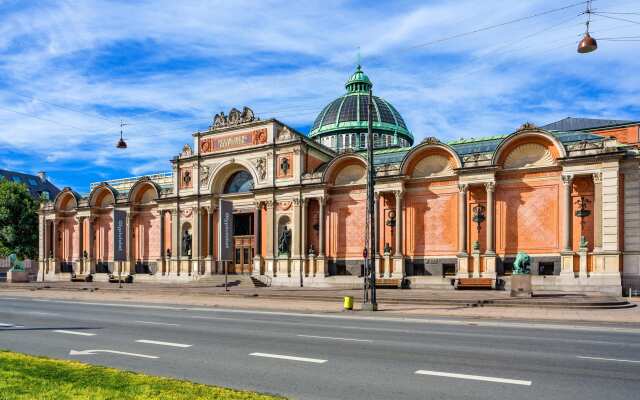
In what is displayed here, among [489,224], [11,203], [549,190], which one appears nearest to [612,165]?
[549,190]

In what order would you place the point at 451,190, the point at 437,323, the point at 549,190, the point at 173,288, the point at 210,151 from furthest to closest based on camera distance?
the point at 210,151
the point at 173,288
the point at 451,190
the point at 549,190
the point at 437,323

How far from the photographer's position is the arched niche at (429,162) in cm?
3921

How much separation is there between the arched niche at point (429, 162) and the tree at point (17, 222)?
52850mm

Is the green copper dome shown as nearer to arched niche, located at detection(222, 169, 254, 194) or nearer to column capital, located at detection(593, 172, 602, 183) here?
arched niche, located at detection(222, 169, 254, 194)

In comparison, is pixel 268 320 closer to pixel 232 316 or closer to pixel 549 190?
pixel 232 316

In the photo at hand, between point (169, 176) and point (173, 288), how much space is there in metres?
23.6

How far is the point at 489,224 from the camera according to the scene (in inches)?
1457

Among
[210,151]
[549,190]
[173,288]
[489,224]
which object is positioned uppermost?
[210,151]

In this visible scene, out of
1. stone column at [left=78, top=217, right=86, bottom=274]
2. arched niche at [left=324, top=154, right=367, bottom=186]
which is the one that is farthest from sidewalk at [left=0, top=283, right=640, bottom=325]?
stone column at [left=78, top=217, right=86, bottom=274]

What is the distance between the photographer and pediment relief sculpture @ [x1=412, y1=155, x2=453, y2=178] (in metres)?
39.6

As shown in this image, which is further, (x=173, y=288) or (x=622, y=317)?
(x=173, y=288)

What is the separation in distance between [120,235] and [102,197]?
9.81 meters

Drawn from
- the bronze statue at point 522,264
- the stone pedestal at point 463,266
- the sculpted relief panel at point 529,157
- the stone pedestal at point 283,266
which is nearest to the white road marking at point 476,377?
the bronze statue at point 522,264

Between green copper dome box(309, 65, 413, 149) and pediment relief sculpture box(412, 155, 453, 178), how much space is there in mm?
16905
